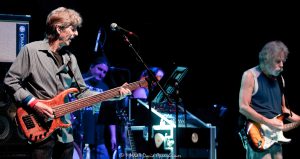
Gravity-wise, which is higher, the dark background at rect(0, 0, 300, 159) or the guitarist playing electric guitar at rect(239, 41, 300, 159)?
the dark background at rect(0, 0, 300, 159)

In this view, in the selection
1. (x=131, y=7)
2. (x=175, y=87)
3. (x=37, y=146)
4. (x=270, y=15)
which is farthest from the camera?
(x=131, y=7)

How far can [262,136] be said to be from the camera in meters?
4.60

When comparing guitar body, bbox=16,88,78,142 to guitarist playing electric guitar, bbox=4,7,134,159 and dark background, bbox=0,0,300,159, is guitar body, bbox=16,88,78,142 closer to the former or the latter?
guitarist playing electric guitar, bbox=4,7,134,159

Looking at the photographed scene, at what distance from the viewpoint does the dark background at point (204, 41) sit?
25.0 ft

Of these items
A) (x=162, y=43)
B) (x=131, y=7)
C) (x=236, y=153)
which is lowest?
(x=236, y=153)

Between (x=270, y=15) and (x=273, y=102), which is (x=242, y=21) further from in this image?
(x=273, y=102)

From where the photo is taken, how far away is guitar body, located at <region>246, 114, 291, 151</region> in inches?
179

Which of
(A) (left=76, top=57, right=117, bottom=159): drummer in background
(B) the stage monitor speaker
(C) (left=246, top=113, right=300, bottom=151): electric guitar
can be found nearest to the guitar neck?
(B) the stage monitor speaker

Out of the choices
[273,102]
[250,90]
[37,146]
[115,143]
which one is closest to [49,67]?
[37,146]

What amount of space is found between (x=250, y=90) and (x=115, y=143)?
10.5 ft

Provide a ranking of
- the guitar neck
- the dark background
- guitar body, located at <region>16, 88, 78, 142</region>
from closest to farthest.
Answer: guitar body, located at <region>16, 88, 78, 142</region>, the guitar neck, the dark background

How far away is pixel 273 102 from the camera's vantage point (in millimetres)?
4727

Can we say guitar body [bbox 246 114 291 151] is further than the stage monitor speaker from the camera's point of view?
No

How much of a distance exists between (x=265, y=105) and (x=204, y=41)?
12.6 feet
